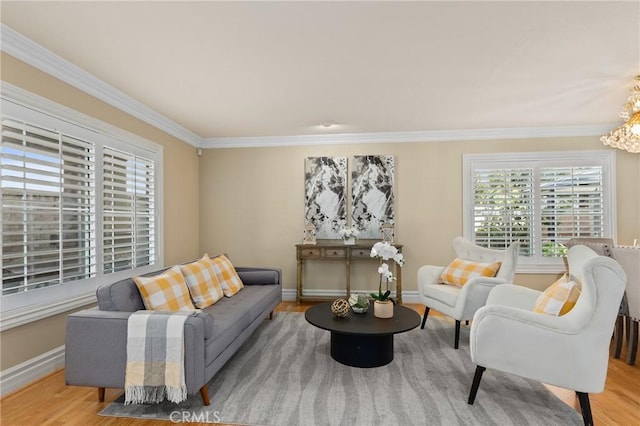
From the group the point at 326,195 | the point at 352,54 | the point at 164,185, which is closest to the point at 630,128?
the point at 352,54

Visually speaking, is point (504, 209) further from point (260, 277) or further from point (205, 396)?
point (205, 396)

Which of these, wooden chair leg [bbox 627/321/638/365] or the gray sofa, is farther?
wooden chair leg [bbox 627/321/638/365]

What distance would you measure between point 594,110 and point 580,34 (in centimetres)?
209

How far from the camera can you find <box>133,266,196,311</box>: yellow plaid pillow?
92.4 inches

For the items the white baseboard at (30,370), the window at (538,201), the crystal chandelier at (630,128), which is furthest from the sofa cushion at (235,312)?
the crystal chandelier at (630,128)

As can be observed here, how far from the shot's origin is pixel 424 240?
477cm

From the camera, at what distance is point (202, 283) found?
301 centimetres

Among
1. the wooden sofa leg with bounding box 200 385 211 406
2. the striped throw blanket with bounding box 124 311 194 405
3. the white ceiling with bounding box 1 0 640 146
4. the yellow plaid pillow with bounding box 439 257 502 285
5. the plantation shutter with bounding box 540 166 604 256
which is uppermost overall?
the white ceiling with bounding box 1 0 640 146

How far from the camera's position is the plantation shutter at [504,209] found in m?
4.60

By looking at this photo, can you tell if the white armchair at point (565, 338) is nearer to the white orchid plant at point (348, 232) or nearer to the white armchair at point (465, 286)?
the white armchair at point (465, 286)

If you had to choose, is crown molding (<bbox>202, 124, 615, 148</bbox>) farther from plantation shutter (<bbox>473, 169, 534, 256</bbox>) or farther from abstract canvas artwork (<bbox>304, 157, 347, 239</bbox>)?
plantation shutter (<bbox>473, 169, 534, 256</bbox>)

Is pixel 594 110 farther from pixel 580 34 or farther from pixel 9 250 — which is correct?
pixel 9 250

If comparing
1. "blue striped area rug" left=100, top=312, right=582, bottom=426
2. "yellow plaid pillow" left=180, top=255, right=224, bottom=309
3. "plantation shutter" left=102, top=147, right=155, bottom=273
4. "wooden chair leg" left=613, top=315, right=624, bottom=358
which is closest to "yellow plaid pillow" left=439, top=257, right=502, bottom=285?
"blue striped area rug" left=100, top=312, right=582, bottom=426

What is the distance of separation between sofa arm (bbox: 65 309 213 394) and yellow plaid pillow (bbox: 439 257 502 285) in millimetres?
2558
